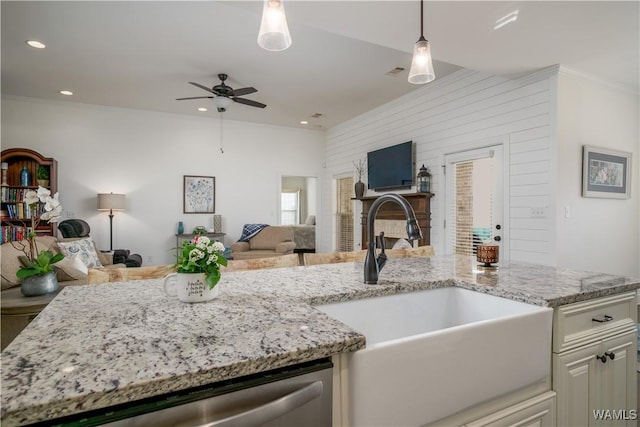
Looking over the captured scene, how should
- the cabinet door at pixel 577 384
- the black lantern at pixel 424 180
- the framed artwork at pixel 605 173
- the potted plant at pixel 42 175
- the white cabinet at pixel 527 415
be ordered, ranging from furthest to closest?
the potted plant at pixel 42 175, the black lantern at pixel 424 180, the framed artwork at pixel 605 173, the cabinet door at pixel 577 384, the white cabinet at pixel 527 415

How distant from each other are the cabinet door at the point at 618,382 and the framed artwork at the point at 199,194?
6.10 m

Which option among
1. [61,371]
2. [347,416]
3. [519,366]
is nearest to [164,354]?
[61,371]

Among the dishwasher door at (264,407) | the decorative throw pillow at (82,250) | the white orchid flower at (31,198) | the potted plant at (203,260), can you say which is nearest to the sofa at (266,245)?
the decorative throw pillow at (82,250)

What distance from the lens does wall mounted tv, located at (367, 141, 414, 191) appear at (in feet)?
16.6

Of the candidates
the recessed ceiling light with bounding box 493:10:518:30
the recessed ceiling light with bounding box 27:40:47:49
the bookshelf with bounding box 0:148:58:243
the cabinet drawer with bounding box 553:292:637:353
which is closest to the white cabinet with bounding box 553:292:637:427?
the cabinet drawer with bounding box 553:292:637:353

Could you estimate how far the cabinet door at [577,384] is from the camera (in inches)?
45.2

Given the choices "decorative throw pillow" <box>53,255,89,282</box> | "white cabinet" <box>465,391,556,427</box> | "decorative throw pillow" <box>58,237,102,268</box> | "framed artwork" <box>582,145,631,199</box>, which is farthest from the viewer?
"decorative throw pillow" <box>58,237,102,268</box>

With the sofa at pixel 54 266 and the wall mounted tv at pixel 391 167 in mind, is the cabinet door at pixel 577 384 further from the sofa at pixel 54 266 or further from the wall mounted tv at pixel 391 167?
the wall mounted tv at pixel 391 167

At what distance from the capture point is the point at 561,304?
1170mm

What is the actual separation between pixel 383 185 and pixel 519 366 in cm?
462

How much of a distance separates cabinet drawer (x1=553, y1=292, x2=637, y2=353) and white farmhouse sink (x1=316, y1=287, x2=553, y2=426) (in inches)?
4.3

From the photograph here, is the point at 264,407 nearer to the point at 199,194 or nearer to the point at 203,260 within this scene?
the point at 203,260

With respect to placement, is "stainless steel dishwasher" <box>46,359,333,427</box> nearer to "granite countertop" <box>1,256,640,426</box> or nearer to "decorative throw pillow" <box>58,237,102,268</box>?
"granite countertop" <box>1,256,640,426</box>

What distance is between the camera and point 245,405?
0.65 metres
